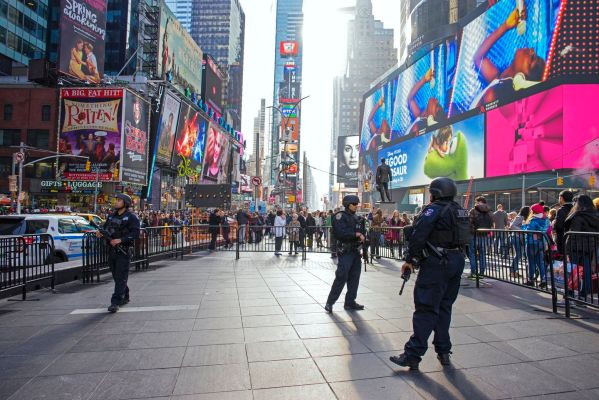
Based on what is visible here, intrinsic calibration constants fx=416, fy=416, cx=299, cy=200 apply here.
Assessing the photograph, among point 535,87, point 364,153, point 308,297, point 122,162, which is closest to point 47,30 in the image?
point 122,162

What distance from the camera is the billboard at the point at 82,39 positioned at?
35875 mm

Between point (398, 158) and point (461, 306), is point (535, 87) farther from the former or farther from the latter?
point (461, 306)

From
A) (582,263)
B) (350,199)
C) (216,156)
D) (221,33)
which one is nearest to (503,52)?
(582,263)

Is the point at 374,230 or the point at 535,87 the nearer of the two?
the point at 374,230

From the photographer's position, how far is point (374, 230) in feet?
44.9

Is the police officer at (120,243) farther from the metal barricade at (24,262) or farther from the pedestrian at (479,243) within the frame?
the pedestrian at (479,243)

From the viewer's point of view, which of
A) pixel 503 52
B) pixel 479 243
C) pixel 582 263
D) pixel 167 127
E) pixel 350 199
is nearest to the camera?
pixel 582 263

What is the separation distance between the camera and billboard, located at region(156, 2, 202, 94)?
153 ft

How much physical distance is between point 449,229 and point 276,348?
7.29ft

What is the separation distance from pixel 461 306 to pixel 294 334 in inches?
118

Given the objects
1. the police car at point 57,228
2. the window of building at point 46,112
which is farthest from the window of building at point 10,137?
the police car at point 57,228

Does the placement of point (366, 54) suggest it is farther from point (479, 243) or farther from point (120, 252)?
point (120, 252)

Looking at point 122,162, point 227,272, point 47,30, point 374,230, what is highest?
point 47,30

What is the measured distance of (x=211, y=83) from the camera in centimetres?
6850
